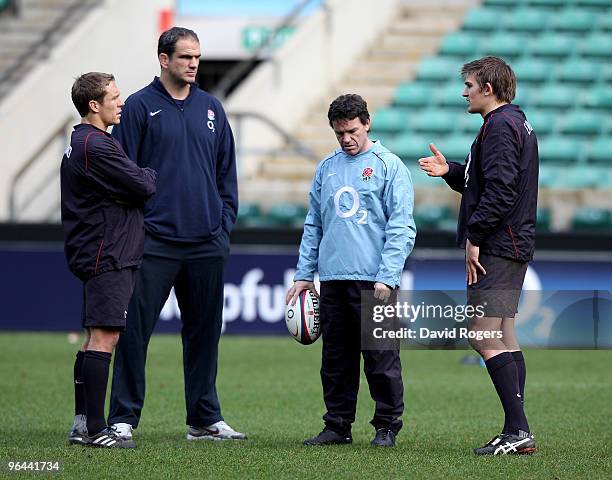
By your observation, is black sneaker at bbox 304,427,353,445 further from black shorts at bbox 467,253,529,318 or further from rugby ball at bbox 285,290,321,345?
black shorts at bbox 467,253,529,318

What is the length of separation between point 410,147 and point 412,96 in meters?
1.80

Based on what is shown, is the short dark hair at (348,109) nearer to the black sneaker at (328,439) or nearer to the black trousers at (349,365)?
the black trousers at (349,365)

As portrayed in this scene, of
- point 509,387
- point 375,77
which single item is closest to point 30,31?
point 375,77

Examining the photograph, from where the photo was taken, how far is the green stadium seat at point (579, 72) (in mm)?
18828

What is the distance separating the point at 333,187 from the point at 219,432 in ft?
5.12

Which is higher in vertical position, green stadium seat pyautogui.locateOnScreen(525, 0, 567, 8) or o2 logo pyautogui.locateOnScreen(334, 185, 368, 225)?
green stadium seat pyautogui.locateOnScreen(525, 0, 567, 8)

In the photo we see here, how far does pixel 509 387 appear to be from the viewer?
21.9 feet

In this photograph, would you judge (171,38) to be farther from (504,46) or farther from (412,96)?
(504,46)

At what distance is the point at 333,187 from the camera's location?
716cm

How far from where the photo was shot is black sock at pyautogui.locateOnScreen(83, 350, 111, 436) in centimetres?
686

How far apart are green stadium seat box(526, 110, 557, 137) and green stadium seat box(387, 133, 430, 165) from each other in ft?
4.85

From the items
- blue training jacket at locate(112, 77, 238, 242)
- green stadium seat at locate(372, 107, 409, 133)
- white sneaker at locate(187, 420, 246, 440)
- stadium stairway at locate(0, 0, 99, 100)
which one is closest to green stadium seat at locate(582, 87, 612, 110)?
green stadium seat at locate(372, 107, 409, 133)

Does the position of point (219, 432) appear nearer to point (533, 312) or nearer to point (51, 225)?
point (533, 312)

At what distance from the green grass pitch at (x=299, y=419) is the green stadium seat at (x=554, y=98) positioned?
5737 mm
